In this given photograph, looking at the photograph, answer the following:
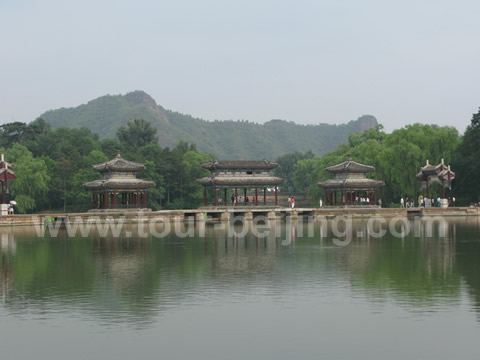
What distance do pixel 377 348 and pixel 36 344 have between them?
26.9 ft

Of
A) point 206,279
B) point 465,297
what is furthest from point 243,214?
point 465,297

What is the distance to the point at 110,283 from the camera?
2747 cm

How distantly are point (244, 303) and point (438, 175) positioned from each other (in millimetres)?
59524

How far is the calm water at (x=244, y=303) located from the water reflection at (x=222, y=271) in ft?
0.21

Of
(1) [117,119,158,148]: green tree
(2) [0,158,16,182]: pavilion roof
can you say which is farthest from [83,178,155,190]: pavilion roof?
(1) [117,119,158,148]: green tree

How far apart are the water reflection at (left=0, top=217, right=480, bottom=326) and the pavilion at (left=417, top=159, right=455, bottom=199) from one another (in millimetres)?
30181

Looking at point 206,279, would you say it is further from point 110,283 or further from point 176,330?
point 176,330

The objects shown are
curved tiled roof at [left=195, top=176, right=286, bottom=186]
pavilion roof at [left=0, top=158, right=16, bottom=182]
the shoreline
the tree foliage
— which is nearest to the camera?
→ pavilion roof at [left=0, top=158, right=16, bottom=182]

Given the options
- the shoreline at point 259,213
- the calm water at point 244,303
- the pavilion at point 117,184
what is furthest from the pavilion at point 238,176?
the calm water at point 244,303

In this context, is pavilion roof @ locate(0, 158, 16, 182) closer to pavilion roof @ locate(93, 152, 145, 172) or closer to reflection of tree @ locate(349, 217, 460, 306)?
pavilion roof @ locate(93, 152, 145, 172)

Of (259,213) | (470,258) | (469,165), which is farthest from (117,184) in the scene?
(470,258)

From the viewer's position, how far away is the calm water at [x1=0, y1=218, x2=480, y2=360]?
17406 millimetres

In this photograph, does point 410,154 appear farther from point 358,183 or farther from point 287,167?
point 287,167

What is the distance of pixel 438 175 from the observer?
7831cm
